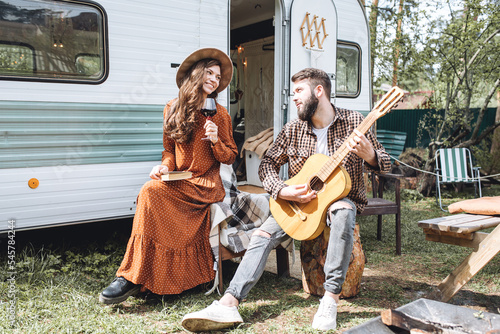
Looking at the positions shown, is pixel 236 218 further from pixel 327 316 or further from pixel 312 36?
pixel 312 36

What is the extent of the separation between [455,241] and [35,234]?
3615 mm

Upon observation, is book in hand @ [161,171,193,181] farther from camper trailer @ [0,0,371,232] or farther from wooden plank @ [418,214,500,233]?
wooden plank @ [418,214,500,233]

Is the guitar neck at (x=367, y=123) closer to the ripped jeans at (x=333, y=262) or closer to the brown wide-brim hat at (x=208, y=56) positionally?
the ripped jeans at (x=333, y=262)

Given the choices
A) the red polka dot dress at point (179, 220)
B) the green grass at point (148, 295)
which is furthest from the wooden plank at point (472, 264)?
the red polka dot dress at point (179, 220)

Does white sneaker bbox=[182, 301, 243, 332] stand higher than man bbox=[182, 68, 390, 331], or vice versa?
man bbox=[182, 68, 390, 331]

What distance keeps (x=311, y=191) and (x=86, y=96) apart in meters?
1.90

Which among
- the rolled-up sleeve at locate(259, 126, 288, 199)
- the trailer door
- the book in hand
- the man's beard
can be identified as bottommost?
the book in hand

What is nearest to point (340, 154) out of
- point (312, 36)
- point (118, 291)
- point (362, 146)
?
point (362, 146)

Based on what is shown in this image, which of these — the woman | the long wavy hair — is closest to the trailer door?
the woman

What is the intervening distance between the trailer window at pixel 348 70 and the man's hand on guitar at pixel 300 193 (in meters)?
2.67

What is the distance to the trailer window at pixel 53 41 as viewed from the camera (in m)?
3.21

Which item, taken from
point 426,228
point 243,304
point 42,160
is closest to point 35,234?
point 42,160

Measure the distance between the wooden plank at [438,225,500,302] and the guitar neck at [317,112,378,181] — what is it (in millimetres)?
1028

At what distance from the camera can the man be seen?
266 cm
